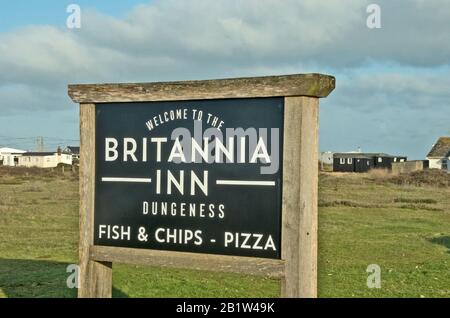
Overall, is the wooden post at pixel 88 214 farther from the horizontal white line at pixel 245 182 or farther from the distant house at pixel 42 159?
the distant house at pixel 42 159

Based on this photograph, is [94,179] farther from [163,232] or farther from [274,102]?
[274,102]

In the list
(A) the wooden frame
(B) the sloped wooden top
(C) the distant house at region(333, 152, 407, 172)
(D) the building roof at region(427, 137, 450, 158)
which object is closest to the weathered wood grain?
(A) the wooden frame

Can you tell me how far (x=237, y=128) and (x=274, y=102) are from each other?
36cm

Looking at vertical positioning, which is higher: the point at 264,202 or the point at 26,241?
the point at 264,202

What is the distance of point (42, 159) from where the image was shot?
117 m

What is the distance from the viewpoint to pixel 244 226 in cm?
508

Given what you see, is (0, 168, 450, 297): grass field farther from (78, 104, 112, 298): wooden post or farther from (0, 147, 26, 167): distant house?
(0, 147, 26, 167): distant house

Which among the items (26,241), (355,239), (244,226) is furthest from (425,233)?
(244,226)

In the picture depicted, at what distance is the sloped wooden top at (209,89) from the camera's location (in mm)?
4844

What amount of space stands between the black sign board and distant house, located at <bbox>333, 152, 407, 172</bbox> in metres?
90.0

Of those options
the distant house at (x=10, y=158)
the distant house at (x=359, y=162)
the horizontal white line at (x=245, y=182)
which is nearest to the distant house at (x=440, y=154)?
the distant house at (x=359, y=162)

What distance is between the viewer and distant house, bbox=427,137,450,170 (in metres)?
80.0

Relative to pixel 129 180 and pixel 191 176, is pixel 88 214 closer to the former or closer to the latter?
pixel 129 180

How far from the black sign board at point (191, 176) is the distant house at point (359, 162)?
3544 inches
